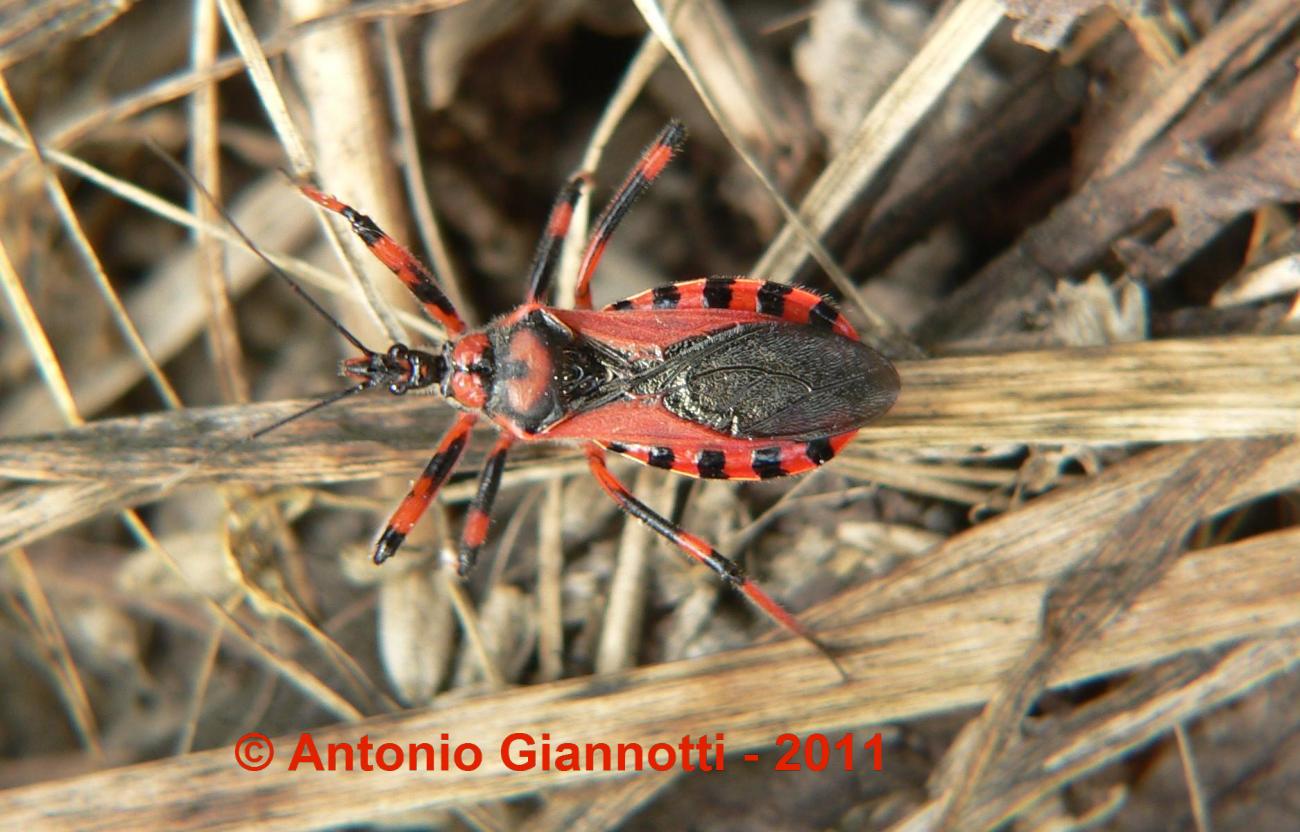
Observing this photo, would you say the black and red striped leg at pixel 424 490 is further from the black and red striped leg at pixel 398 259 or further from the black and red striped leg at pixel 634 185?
the black and red striped leg at pixel 634 185

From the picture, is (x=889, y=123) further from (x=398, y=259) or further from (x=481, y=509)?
(x=481, y=509)

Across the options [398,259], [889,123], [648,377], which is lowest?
[648,377]

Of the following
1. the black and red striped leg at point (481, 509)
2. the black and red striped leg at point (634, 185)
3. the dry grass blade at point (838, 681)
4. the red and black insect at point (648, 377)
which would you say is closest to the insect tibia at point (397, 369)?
the red and black insect at point (648, 377)

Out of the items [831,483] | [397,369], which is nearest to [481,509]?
[397,369]

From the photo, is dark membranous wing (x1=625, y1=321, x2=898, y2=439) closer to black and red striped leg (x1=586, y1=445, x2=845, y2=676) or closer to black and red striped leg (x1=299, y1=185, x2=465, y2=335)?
black and red striped leg (x1=586, y1=445, x2=845, y2=676)

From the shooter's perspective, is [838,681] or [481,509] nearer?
[838,681]

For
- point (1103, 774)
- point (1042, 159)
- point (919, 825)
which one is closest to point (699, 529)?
point (919, 825)
